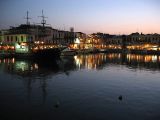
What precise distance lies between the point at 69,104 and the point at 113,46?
144m

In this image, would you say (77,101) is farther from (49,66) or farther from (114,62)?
(114,62)

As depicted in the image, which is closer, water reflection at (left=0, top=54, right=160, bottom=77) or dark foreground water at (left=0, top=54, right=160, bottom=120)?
dark foreground water at (left=0, top=54, right=160, bottom=120)

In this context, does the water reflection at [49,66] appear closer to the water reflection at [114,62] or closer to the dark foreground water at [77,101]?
the water reflection at [114,62]

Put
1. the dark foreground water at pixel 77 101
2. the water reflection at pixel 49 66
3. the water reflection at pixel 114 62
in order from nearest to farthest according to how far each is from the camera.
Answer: the dark foreground water at pixel 77 101
the water reflection at pixel 49 66
the water reflection at pixel 114 62

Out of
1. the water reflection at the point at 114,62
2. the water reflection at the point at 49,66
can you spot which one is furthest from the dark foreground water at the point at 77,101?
the water reflection at the point at 114,62

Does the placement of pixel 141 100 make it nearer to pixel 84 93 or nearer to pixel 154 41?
pixel 84 93

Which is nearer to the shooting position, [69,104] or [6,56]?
[69,104]

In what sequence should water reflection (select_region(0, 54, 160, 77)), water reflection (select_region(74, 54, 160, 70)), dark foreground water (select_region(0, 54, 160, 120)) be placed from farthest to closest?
water reflection (select_region(74, 54, 160, 70)), water reflection (select_region(0, 54, 160, 77)), dark foreground water (select_region(0, 54, 160, 120))

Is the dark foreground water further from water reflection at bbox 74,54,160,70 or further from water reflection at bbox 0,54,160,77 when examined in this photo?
water reflection at bbox 74,54,160,70

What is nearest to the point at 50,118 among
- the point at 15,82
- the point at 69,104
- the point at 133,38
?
the point at 69,104

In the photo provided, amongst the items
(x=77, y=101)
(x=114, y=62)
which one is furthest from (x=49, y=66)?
(x=77, y=101)

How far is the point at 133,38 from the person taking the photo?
171m

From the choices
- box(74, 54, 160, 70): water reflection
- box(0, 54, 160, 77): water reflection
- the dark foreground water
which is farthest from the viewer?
box(74, 54, 160, 70): water reflection

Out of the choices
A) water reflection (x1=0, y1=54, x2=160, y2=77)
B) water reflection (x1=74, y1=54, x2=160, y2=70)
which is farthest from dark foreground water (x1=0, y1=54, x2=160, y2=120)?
water reflection (x1=74, y1=54, x2=160, y2=70)
